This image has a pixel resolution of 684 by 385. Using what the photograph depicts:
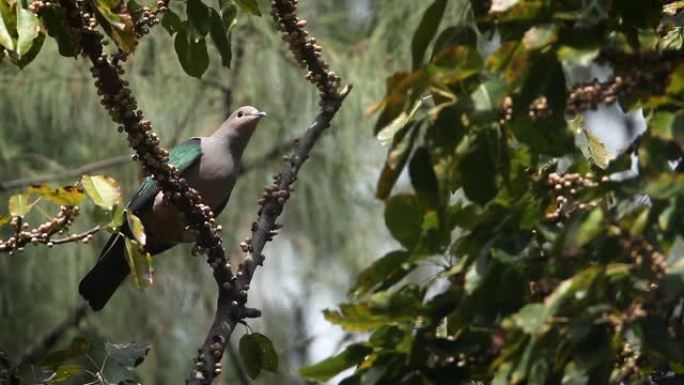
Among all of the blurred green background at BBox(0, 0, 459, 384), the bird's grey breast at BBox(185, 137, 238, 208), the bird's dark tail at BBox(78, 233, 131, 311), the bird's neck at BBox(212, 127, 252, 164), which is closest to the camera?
the bird's dark tail at BBox(78, 233, 131, 311)

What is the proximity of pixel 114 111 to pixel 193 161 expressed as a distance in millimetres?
1687

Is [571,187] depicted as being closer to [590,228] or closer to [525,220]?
[525,220]

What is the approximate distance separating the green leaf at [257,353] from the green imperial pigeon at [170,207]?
917 mm

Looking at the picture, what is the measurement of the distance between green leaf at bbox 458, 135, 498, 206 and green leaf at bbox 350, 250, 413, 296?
162mm

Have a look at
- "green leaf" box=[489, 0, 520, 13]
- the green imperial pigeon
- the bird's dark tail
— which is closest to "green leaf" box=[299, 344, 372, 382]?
"green leaf" box=[489, 0, 520, 13]

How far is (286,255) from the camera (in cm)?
641

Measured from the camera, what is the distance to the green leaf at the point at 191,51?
9.30 ft

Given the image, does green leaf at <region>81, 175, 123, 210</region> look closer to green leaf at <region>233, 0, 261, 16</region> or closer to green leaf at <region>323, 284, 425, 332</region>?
green leaf at <region>233, 0, 261, 16</region>

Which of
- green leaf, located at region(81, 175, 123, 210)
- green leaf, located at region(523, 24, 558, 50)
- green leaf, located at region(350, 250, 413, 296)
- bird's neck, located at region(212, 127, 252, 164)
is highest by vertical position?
bird's neck, located at region(212, 127, 252, 164)

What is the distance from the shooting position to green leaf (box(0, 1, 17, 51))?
8.27ft

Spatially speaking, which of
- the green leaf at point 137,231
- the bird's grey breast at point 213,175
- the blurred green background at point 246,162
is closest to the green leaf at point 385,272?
the green leaf at point 137,231

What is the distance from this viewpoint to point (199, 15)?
2799 millimetres

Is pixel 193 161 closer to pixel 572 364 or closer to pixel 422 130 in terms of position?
pixel 422 130

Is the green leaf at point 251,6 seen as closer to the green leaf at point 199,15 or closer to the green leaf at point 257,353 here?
the green leaf at point 199,15
